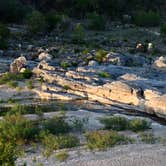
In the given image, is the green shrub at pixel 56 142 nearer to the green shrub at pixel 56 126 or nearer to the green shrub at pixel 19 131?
the green shrub at pixel 19 131

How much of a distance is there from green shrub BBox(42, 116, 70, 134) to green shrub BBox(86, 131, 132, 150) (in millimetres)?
953

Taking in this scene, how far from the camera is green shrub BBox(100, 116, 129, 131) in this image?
55.6 feet

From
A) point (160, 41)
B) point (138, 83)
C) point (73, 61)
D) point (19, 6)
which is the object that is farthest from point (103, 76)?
point (19, 6)

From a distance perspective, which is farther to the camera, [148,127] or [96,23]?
[96,23]

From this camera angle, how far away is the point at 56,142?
14820mm

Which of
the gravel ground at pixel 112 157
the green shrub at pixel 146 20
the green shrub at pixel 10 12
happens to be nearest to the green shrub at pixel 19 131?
the gravel ground at pixel 112 157

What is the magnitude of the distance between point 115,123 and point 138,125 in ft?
2.61

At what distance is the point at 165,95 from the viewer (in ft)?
65.7

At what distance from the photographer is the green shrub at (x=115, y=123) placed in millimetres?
16961

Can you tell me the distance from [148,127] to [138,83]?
538 centimetres

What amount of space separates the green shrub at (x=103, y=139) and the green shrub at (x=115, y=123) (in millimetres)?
1019

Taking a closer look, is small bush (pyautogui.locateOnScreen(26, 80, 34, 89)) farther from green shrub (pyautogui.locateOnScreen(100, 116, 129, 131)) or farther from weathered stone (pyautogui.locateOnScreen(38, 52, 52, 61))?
green shrub (pyautogui.locateOnScreen(100, 116, 129, 131))

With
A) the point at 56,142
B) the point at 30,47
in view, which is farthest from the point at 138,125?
the point at 30,47

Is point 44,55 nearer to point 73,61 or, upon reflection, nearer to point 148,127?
point 73,61
